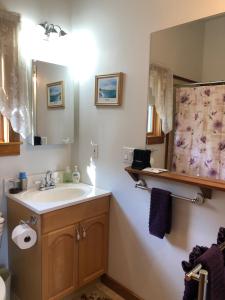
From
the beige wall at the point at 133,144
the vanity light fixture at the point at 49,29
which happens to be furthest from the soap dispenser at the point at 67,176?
the vanity light fixture at the point at 49,29

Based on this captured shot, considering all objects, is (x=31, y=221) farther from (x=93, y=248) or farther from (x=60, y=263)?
(x=93, y=248)

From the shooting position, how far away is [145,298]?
1978 mm

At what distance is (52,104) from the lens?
2.25 meters

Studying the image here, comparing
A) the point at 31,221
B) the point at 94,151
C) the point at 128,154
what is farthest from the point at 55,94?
the point at 31,221

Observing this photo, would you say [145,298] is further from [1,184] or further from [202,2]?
[202,2]

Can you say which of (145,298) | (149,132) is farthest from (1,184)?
(145,298)

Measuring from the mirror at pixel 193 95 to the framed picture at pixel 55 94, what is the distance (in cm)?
87

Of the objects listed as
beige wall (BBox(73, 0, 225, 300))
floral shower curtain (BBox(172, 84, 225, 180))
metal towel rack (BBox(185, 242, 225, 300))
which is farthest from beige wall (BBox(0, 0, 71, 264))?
metal towel rack (BBox(185, 242, 225, 300))

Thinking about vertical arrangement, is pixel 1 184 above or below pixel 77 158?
below

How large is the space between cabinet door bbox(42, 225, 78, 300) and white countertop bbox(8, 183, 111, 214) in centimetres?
20

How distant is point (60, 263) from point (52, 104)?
1.31 meters

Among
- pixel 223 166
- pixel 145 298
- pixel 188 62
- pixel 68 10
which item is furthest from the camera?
pixel 68 10

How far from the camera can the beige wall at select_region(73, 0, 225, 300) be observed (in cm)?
164

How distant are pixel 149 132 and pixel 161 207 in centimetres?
54
